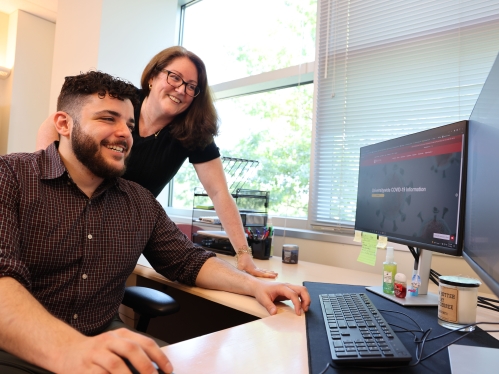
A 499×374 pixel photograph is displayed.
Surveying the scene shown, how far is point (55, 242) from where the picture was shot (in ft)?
3.38

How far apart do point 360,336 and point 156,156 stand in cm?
117

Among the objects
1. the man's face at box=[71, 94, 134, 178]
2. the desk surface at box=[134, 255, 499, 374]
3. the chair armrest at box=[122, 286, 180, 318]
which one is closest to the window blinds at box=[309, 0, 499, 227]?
the desk surface at box=[134, 255, 499, 374]

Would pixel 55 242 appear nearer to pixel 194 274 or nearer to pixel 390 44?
pixel 194 274

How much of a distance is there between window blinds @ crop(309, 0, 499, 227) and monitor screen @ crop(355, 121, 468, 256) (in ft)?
1.77

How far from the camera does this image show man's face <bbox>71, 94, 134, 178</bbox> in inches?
45.1

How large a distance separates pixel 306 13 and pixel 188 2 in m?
1.36

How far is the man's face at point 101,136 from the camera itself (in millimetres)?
1145

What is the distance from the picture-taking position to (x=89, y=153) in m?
1.14

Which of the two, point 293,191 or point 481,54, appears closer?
point 481,54

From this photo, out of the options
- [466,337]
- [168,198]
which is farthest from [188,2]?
[466,337]

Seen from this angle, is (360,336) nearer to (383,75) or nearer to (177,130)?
(177,130)

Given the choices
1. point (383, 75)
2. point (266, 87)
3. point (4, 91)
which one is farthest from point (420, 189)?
point (4, 91)

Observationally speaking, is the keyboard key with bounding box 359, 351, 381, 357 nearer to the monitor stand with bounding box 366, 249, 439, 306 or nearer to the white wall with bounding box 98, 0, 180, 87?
the monitor stand with bounding box 366, 249, 439, 306

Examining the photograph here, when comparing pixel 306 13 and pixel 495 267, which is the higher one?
pixel 306 13
